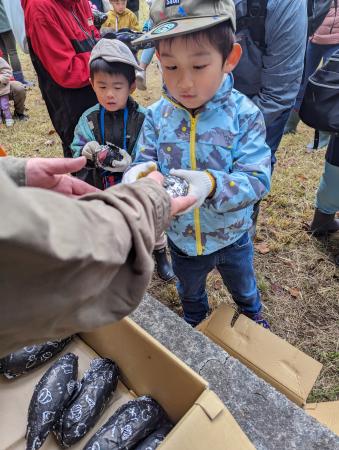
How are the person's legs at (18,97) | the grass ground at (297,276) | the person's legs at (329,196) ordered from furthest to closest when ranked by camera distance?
the person's legs at (18,97) → the person's legs at (329,196) → the grass ground at (297,276)

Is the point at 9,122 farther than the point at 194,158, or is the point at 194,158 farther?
the point at 9,122

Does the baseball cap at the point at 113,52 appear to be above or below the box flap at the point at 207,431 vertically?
above

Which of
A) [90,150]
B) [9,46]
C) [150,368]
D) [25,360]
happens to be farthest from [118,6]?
[150,368]

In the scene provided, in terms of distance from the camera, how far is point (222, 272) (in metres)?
2.04

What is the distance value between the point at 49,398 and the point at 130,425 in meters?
0.33

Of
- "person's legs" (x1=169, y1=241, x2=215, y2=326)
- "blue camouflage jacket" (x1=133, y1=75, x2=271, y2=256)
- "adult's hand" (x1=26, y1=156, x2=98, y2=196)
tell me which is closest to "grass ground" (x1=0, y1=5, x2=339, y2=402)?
"person's legs" (x1=169, y1=241, x2=215, y2=326)

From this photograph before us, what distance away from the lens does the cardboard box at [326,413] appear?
62.9 inches

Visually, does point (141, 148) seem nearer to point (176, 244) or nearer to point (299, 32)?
point (176, 244)

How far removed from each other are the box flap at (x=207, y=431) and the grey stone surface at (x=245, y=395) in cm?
26

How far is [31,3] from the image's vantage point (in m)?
2.61

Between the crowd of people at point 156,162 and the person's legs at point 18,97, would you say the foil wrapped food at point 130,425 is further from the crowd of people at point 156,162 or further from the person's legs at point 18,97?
the person's legs at point 18,97

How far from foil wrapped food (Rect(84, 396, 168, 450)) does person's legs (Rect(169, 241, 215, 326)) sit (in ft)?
2.33

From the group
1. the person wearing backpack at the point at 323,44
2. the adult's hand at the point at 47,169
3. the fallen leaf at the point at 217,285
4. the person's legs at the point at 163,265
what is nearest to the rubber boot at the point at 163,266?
the person's legs at the point at 163,265

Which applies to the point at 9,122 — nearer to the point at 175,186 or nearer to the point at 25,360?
the point at 25,360
